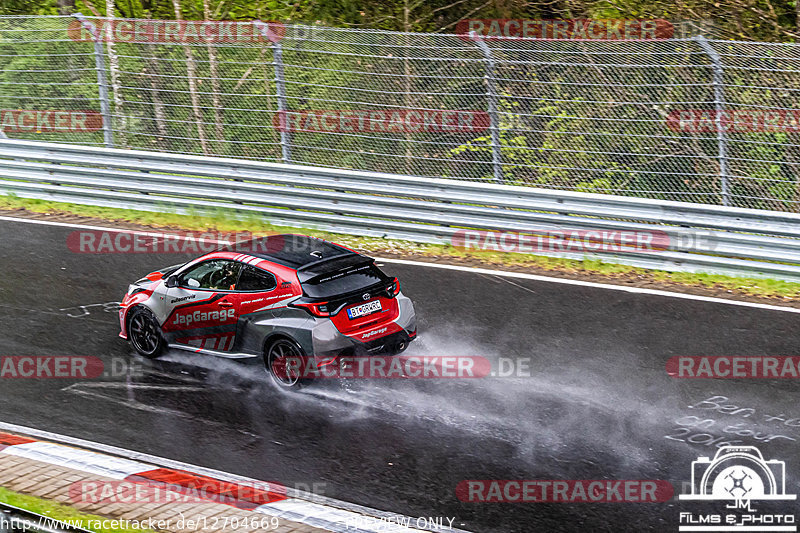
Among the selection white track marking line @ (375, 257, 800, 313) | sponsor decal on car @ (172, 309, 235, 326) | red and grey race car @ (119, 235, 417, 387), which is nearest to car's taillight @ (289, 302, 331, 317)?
red and grey race car @ (119, 235, 417, 387)

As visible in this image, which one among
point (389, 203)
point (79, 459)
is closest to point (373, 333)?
point (79, 459)

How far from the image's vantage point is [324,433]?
8.16 meters

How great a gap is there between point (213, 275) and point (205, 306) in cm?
35

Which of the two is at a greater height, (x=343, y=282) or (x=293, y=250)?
(x=293, y=250)

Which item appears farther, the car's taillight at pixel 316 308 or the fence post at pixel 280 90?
the fence post at pixel 280 90

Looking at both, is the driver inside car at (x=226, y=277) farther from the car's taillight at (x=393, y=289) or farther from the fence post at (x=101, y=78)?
the fence post at (x=101, y=78)

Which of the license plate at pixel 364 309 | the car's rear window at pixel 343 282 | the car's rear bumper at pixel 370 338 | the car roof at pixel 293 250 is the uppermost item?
the car roof at pixel 293 250

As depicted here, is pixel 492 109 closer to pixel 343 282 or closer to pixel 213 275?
pixel 343 282

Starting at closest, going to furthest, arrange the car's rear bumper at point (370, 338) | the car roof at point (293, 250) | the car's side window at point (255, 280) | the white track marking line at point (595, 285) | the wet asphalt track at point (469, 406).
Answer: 1. the wet asphalt track at point (469, 406)
2. the car's rear bumper at point (370, 338)
3. the car's side window at point (255, 280)
4. the car roof at point (293, 250)
5. the white track marking line at point (595, 285)

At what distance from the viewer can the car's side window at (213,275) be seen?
9.27m

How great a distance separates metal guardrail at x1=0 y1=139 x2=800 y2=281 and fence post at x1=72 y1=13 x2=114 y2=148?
Answer: 2.89 feet

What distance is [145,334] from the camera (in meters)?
9.80

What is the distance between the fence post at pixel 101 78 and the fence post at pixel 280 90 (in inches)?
119

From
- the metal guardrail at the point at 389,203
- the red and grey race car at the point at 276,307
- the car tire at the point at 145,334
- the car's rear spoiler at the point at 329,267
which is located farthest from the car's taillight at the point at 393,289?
the metal guardrail at the point at 389,203
